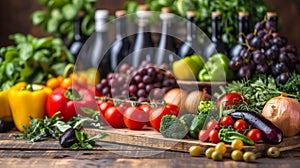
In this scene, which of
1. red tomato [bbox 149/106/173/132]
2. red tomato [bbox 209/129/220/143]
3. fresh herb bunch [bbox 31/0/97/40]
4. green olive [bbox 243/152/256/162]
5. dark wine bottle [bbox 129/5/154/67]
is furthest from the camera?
fresh herb bunch [bbox 31/0/97/40]

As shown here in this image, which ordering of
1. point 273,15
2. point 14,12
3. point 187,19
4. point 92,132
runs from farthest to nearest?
point 14,12, point 187,19, point 273,15, point 92,132

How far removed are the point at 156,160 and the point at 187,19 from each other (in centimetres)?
87

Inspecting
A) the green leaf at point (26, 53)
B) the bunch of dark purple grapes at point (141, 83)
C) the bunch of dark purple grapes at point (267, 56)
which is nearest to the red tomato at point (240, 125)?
the bunch of dark purple grapes at point (267, 56)

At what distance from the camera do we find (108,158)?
1.76 metres

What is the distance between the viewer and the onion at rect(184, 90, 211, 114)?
2107 millimetres

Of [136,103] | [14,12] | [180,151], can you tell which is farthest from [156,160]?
[14,12]

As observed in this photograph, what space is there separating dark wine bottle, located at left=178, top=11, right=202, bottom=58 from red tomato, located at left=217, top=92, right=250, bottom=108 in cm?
37

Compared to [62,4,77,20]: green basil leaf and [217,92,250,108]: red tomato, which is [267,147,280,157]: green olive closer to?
[217,92,250,108]: red tomato

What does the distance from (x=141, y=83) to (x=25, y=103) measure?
1.50 ft

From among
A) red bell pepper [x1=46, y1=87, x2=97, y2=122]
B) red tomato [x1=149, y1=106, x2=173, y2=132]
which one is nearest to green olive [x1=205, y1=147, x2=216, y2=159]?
red tomato [x1=149, y1=106, x2=173, y2=132]

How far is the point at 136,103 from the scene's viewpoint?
6.88ft

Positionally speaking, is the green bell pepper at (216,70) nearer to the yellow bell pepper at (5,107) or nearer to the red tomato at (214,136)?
the red tomato at (214,136)

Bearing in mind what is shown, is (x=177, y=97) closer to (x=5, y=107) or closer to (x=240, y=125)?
(x=240, y=125)

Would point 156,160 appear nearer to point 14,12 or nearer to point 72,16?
point 72,16
